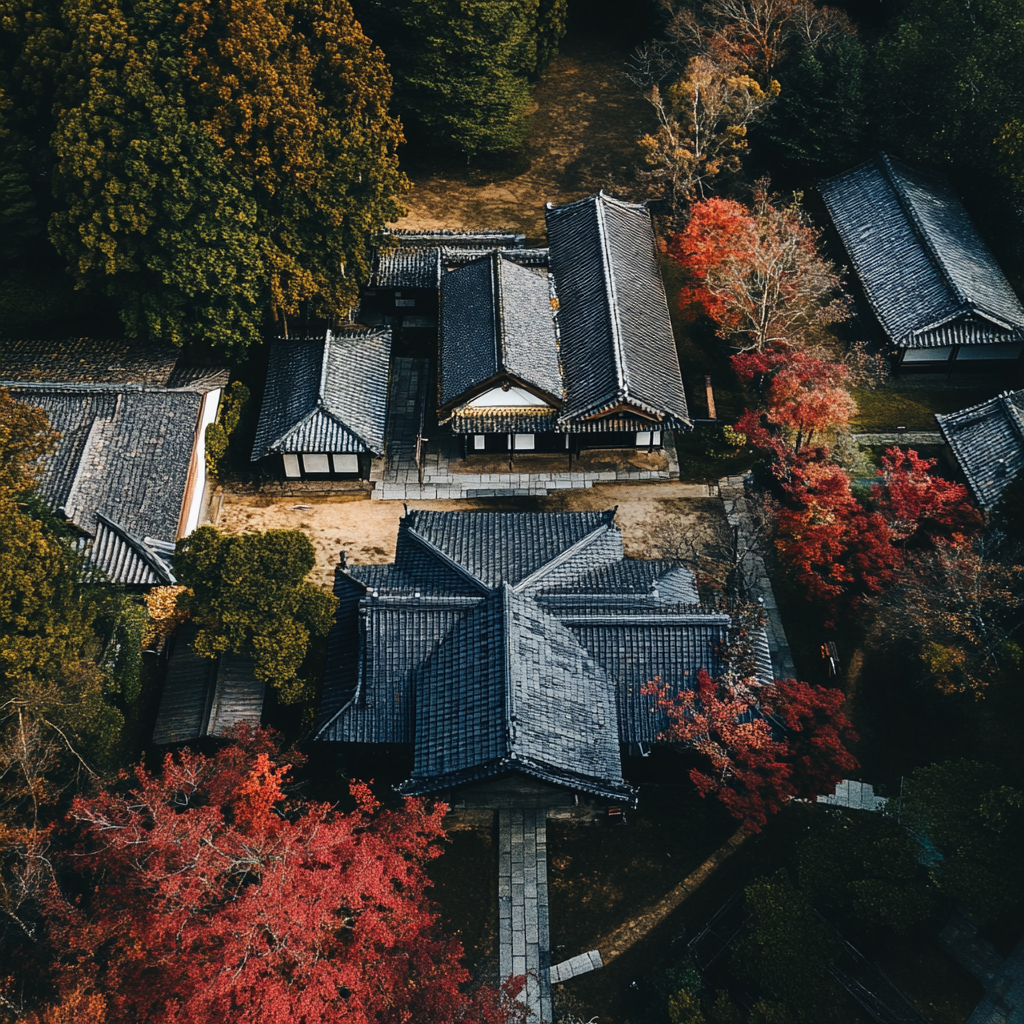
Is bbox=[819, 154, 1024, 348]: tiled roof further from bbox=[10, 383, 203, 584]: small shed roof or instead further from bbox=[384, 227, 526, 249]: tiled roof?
bbox=[10, 383, 203, 584]: small shed roof

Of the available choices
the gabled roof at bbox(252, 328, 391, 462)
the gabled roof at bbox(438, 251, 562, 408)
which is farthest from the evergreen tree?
the gabled roof at bbox(252, 328, 391, 462)

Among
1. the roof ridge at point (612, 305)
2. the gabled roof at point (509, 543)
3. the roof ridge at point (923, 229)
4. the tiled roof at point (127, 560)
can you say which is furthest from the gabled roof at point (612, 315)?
the tiled roof at point (127, 560)

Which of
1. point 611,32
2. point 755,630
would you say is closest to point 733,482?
point 755,630

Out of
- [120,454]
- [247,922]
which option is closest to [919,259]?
[120,454]

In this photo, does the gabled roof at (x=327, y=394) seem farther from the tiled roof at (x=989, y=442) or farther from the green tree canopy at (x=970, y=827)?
the green tree canopy at (x=970, y=827)

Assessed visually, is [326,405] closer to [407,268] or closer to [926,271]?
[407,268]

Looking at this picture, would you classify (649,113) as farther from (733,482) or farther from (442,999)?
(442,999)
